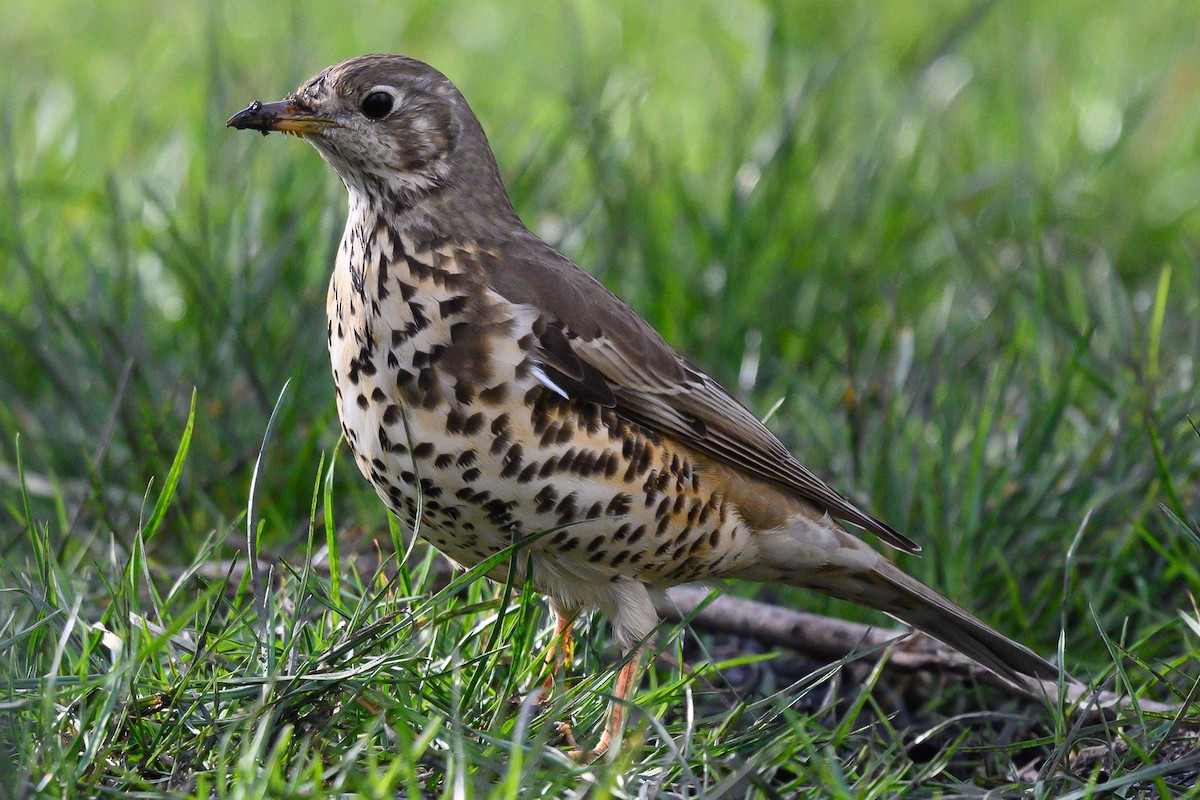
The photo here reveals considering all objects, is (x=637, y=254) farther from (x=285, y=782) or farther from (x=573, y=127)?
(x=285, y=782)

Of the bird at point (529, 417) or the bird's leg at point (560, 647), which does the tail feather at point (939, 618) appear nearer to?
the bird at point (529, 417)

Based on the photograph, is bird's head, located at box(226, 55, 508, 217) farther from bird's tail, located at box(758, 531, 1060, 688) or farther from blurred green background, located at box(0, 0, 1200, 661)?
bird's tail, located at box(758, 531, 1060, 688)

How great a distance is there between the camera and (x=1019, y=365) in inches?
190

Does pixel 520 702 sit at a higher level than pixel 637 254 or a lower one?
lower

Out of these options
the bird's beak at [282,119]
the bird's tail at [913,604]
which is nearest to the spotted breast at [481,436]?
the bird's beak at [282,119]

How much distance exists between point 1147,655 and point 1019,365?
4.41 ft

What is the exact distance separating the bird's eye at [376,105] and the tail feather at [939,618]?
162cm

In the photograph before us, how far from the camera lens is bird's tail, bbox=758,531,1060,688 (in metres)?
3.54

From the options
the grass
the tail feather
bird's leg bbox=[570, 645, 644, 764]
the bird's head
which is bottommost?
the tail feather

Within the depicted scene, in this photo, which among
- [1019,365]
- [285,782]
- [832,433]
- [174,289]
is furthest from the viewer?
[174,289]

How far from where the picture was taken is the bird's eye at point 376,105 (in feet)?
11.5

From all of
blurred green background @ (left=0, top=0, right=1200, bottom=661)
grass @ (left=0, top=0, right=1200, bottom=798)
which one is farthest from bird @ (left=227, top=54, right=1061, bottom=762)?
blurred green background @ (left=0, top=0, right=1200, bottom=661)

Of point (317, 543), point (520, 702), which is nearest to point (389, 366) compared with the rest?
point (520, 702)

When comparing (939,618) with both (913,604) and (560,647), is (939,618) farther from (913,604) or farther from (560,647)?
(560,647)
